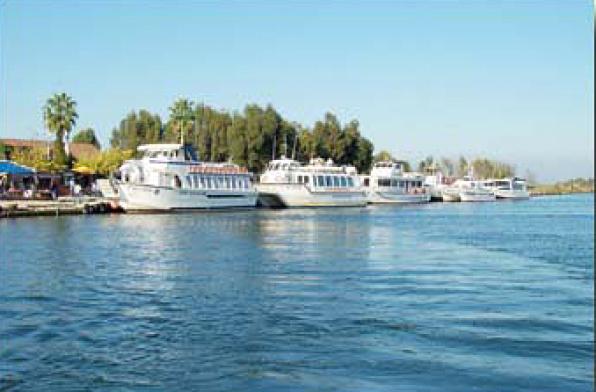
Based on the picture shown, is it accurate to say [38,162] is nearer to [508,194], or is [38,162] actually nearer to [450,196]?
[450,196]

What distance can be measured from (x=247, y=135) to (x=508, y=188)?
58.6 metres

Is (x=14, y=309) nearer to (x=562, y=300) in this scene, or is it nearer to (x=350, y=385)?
(x=350, y=385)

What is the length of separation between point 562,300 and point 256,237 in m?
21.7

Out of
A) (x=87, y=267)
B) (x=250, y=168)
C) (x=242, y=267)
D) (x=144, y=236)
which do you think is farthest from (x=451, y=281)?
(x=250, y=168)

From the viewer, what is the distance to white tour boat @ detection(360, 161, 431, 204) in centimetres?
9781

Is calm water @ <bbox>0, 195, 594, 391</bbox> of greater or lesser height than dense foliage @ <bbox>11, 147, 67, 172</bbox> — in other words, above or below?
below

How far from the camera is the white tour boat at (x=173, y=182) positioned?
63.0m

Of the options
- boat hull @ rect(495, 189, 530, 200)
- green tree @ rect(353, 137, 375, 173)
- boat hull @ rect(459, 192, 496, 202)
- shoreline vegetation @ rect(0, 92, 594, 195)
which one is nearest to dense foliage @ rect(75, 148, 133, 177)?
shoreline vegetation @ rect(0, 92, 594, 195)

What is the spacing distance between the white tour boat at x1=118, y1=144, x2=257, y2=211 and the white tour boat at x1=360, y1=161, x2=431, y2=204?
87.5ft

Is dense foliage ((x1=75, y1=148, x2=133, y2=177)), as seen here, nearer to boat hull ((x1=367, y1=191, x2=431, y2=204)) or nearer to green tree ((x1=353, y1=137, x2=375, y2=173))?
boat hull ((x1=367, y1=191, x2=431, y2=204))

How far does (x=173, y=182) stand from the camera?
65812 millimetres

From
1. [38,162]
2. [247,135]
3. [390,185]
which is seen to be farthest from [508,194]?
[38,162]

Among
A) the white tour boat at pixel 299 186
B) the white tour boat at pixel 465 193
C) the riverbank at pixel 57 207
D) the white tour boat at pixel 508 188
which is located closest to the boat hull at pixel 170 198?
the riverbank at pixel 57 207

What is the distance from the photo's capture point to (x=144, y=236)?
3953 cm
